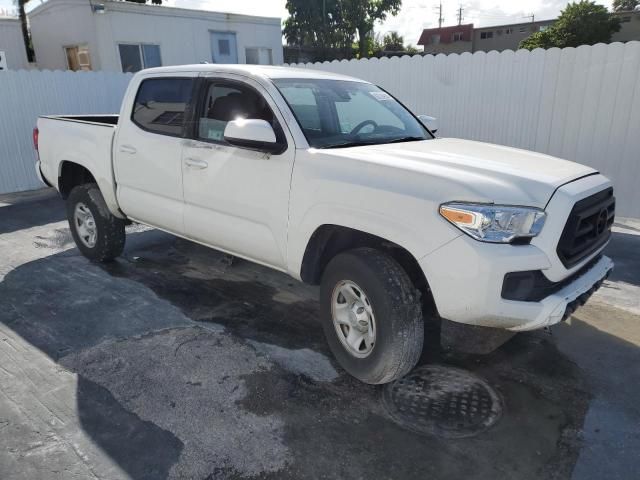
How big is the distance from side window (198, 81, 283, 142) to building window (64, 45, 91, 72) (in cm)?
1368

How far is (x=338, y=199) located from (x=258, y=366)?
1.28 meters

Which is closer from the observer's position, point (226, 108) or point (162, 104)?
point (226, 108)

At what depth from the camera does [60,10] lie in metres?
15.8

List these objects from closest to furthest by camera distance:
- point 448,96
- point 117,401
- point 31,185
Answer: point 117,401 < point 448,96 < point 31,185

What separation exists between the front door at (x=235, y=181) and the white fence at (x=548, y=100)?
5.16 m

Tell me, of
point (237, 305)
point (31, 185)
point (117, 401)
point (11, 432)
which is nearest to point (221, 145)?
point (237, 305)

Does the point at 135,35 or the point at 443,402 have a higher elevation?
the point at 135,35

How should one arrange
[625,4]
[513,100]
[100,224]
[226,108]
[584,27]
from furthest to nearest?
[625,4] < [584,27] < [513,100] < [100,224] < [226,108]

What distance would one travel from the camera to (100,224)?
5.20 metres

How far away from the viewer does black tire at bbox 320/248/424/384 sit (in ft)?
9.55

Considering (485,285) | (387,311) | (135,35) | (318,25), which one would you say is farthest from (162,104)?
(318,25)

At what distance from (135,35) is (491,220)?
15575 millimetres

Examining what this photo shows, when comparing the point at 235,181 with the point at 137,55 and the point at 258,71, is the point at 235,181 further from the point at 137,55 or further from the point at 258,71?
the point at 137,55

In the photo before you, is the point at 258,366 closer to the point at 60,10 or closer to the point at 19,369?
the point at 19,369
